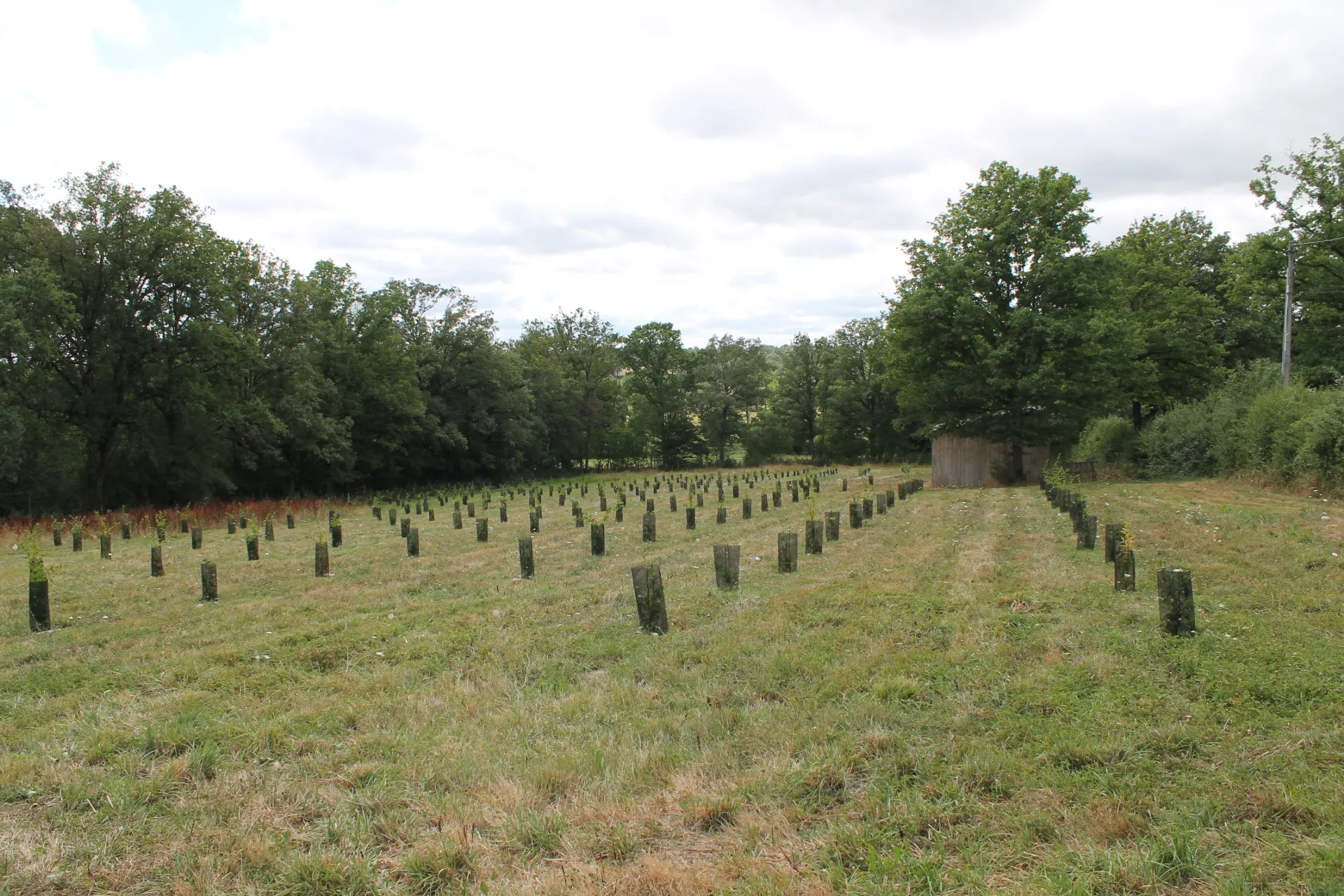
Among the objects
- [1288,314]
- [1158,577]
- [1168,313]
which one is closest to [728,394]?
[1168,313]

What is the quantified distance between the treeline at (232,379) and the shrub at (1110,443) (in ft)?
34.4

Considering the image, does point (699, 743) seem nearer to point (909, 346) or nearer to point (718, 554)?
point (718, 554)

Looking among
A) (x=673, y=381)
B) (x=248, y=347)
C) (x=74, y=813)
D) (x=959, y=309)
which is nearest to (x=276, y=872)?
(x=74, y=813)

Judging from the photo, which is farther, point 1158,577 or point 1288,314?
point 1288,314

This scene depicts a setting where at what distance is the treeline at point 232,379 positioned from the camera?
29.1 metres

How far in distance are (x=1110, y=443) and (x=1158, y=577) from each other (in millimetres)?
31152

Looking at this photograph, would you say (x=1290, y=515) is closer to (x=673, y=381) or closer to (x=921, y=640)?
(x=921, y=640)

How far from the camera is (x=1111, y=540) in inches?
416

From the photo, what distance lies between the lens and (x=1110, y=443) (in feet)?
112

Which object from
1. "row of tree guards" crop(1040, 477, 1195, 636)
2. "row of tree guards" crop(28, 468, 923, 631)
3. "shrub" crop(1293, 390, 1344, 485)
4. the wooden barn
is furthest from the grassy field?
the wooden barn

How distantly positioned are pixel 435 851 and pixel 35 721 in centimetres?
408

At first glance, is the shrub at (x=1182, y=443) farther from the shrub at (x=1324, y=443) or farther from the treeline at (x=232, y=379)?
the treeline at (x=232, y=379)

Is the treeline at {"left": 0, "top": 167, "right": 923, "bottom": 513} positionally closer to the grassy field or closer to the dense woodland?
the dense woodland

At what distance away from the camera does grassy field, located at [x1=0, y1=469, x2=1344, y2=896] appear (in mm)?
3625
